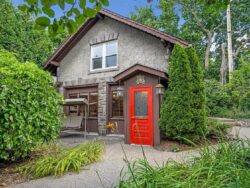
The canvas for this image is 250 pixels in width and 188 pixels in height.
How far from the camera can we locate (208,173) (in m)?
2.67

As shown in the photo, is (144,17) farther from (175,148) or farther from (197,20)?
(175,148)

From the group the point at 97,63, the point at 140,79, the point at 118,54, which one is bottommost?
the point at 140,79

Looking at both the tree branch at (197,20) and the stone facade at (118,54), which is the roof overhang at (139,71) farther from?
the tree branch at (197,20)

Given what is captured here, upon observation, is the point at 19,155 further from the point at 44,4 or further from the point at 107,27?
the point at 107,27

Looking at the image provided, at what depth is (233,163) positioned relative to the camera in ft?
9.69

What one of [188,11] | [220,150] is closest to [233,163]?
[220,150]

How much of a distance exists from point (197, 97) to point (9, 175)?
6004 millimetres

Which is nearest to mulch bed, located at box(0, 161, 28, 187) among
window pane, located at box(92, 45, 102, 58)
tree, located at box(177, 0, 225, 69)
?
window pane, located at box(92, 45, 102, 58)

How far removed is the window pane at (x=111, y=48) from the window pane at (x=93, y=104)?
2255mm

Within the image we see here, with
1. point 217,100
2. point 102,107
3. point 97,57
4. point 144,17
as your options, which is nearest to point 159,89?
point 102,107

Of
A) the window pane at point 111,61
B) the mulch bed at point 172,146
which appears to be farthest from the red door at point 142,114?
the window pane at point 111,61

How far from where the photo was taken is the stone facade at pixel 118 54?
1065 centimetres

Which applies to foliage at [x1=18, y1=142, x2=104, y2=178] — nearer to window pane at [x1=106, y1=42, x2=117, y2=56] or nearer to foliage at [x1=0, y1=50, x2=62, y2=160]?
foliage at [x1=0, y1=50, x2=62, y2=160]

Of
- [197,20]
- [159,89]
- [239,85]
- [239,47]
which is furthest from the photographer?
[239,47]
